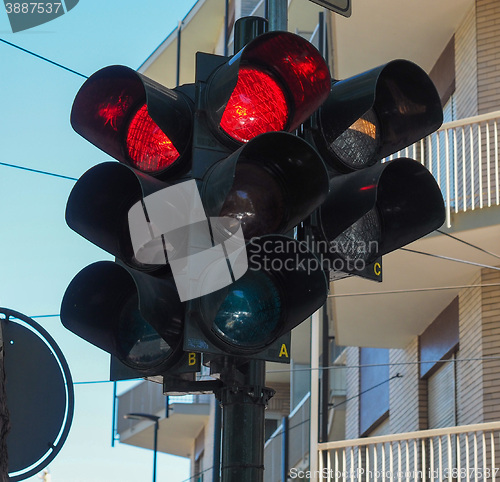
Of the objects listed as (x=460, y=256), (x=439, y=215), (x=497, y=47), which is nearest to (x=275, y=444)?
(x=460, y=256)

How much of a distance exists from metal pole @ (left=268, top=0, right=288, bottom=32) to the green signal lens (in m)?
1.09

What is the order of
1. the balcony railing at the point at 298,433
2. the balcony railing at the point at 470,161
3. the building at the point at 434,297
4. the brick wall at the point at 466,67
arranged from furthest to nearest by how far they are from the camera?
the balcony railing at the point at 298,433
the brick wall at the point at 466,67
the building at the point at 434,297
the balcony railing at the point at 470,161

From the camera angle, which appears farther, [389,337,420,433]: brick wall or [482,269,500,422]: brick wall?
[389,337,420,433]: brick wall

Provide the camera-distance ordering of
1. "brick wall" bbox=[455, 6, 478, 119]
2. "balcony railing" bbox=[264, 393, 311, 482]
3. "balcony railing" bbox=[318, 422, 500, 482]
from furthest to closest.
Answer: "balcony railing" bbox=[264, 393, 311, 482] < "brick wall" bbox=[455, 6, 478, 119] < "balcony railing" bbox=[318, 422, 500, 482]

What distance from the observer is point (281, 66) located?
3465mm

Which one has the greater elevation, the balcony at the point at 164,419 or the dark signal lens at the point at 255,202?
the balcony at the point at 164,419

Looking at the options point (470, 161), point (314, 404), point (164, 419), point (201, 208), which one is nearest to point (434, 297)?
point (470, 161)

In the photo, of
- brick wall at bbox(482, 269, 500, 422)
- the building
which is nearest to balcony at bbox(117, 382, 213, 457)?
the building

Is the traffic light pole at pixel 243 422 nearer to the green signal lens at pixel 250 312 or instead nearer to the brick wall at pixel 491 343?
the green signal lens at pixel 250 312

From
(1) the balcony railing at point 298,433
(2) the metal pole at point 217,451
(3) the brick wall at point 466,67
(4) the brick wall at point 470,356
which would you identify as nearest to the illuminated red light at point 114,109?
(2) the metal pole at point 217,451

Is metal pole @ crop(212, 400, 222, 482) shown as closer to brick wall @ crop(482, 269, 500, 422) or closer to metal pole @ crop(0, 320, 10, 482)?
metal pole @ crop(0, 320, 10, 482)

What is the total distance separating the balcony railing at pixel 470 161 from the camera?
43.2ft

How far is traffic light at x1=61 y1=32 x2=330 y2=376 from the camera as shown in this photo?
10.3ft

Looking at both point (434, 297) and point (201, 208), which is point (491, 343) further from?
point (201, 208)
